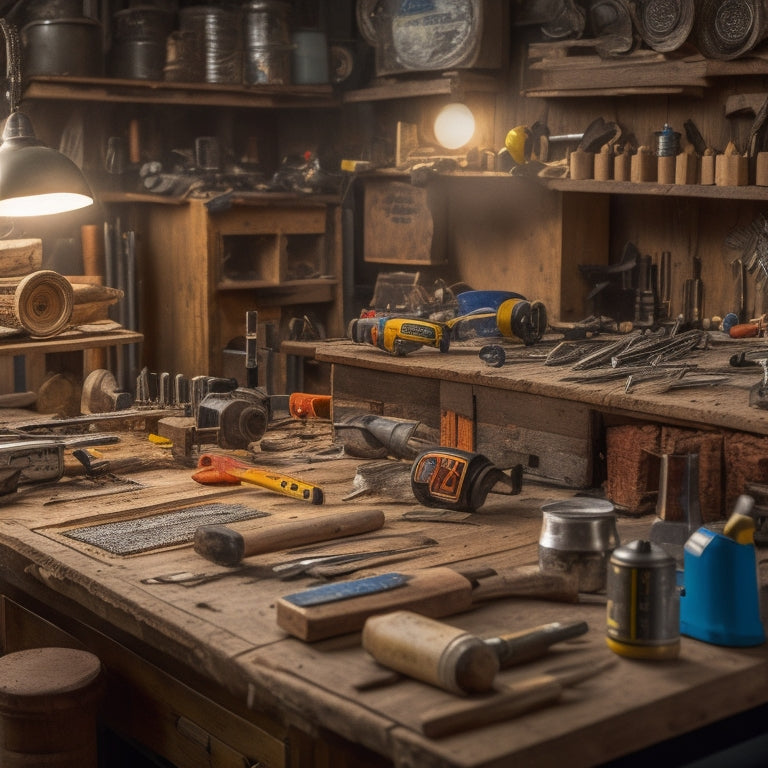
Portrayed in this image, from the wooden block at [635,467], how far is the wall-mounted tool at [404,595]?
1.98 feet

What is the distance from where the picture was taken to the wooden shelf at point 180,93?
4.91m

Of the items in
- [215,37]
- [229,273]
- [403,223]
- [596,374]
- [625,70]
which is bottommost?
[596,374]

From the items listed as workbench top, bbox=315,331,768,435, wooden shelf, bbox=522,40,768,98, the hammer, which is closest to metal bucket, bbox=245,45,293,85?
wooden shelf, bbox=522,40,768,98

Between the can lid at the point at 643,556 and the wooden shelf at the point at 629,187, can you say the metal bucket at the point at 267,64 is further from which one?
the can lid at the point at 643,556

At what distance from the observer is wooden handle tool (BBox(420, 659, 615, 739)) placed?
1.53 metres

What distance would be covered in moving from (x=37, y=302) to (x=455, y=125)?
1.80 metres

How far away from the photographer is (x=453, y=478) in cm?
259

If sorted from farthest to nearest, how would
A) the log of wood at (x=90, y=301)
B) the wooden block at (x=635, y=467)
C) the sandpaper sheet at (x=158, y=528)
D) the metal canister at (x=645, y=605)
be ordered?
1. the log of wood at (x=90, y=301)
2. the wooden block at (x=635, y=467)
3. the sandpaper sheet at (x=158, y=528)
4. the metal canister at (x=645, y=605)

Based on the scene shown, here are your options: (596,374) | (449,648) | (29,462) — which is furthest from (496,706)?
(29,462)

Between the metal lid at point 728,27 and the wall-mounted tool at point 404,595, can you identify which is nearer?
the wall-mounted tool at point 404,595

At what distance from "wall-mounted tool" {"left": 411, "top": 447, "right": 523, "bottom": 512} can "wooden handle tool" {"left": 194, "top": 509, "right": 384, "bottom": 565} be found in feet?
0.60

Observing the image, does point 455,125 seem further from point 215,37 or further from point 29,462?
point 29,462

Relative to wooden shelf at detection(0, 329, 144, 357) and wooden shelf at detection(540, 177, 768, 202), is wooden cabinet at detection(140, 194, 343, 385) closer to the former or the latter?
wooden shelf at detection(0, 329, 144, 357)

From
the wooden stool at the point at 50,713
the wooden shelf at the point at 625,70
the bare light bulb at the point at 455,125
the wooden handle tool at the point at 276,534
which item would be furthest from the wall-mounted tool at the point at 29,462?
the bare light bulb at the point at 455,125
